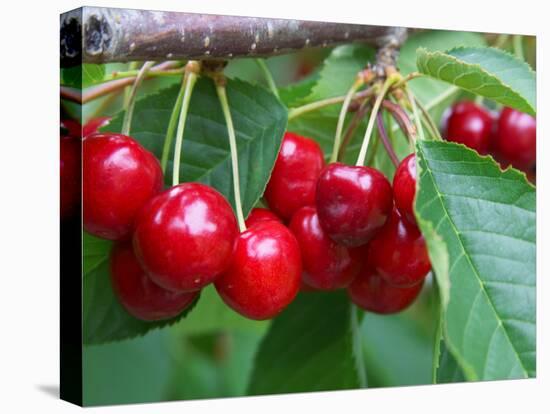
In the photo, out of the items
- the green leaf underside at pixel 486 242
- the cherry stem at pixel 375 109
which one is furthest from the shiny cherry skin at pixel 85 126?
the green leaf underside at pixel 486 242

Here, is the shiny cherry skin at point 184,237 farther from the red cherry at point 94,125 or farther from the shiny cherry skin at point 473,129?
the shiny cherry skin at point 473,129

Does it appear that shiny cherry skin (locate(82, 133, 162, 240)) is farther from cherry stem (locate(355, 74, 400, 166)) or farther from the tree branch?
cherry stem (locate(355, 74, 400, 166))

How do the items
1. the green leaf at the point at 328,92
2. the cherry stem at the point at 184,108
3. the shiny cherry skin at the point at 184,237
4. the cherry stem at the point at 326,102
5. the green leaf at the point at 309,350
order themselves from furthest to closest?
the green leaf at the point at 309,350 < the green leaf at the point at 328,92 < the cherry stem at the point at 326,102 < the cherry stem at the point at 184,108 < the shiny cherry skin at the point at 184,237

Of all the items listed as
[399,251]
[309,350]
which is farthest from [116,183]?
[309,350]

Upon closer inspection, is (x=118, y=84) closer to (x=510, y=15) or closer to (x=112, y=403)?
(x=112, y=403)

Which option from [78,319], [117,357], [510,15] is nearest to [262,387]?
[117,357]

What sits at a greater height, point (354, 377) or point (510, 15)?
point (510, 15)
